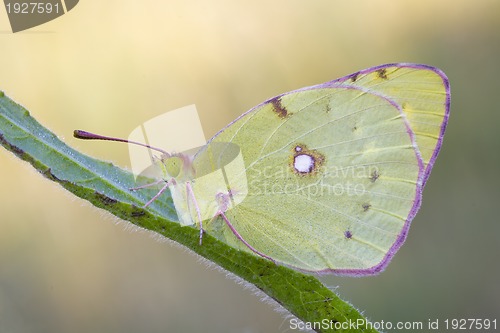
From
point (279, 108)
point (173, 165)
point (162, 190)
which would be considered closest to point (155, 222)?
point (162, 190)

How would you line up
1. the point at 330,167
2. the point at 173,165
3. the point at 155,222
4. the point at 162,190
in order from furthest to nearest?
the point at 330,167
the point at 173,165
the point at 162,190
the point at 155,222

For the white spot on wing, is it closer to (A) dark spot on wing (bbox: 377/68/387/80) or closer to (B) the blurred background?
(A) dark spot on wing (bbox: 377/68/387/80)

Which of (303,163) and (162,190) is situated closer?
(162,190)

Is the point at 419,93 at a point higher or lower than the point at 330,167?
higher

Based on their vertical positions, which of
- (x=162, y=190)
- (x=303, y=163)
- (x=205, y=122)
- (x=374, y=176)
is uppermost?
(x=162, y=190)

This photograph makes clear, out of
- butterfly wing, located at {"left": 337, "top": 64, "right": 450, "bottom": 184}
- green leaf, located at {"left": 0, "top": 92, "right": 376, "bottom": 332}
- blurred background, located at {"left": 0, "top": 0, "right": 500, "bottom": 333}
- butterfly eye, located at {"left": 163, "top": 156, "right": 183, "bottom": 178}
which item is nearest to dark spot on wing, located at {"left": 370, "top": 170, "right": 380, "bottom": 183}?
butterfly wing, located at {"left": 337, "top": 64, "right": 450, "bottom": 184}

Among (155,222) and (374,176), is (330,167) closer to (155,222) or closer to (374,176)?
(374,176)

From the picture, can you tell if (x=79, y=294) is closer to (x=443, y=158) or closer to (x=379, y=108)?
(x=379, y=108)

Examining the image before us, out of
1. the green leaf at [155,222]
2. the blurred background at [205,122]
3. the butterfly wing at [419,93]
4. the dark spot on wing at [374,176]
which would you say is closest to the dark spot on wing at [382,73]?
the butterfly wing at [419,93]
